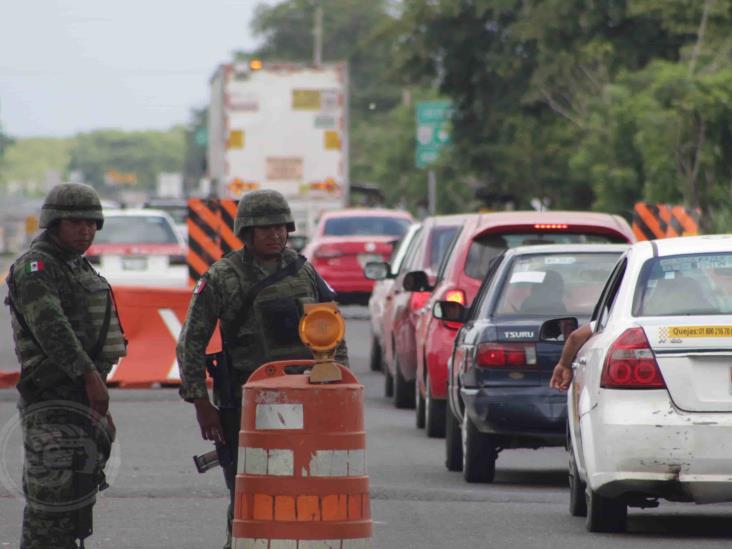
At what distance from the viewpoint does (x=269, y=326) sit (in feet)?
29.5

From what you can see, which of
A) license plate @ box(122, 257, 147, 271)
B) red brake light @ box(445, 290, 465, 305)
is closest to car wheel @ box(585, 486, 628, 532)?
red brake light @ box(445, 290, 465, 305)

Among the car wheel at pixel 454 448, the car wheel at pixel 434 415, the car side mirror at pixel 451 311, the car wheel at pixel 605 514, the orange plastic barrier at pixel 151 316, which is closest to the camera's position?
the car wheel at pixel 605 514

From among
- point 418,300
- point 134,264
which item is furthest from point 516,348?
point 134,264

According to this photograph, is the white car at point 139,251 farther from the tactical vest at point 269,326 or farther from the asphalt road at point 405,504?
the tactical vest at point 269,326

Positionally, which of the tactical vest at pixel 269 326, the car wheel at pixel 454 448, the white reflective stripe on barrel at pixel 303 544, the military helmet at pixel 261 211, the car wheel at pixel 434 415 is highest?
the military helmet at pixel 261 211

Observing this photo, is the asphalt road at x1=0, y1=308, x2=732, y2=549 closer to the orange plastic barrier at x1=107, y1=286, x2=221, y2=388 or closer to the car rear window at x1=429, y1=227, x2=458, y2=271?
the car rear window at x1=429, y1=227, x2=458, y2=271

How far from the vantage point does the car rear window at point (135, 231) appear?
92.5 ft

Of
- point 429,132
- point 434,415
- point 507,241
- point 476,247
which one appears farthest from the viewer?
point 429,132

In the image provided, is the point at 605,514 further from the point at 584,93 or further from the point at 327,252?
the point at 584,93

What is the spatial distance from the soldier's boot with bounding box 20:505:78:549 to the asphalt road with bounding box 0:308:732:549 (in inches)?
68.4

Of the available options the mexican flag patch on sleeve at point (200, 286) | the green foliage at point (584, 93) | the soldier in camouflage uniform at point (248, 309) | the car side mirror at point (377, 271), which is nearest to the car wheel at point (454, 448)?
the soldier in camouflage uniform at point (248, 309)

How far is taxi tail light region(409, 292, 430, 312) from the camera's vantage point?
17.6 m

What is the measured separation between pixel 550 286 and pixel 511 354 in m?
0.63

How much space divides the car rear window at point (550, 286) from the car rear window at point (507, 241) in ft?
5.66
